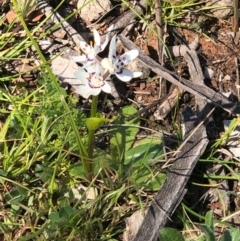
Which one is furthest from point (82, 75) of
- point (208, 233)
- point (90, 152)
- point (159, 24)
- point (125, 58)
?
point (159, 24)

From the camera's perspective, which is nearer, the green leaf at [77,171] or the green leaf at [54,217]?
the green leaf at [54,217]

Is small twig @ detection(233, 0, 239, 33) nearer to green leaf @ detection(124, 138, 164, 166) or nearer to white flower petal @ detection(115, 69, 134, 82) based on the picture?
green leaf @ detection(124, 138, 164, 166)

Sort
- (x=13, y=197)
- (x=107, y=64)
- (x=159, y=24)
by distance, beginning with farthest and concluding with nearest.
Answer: (x=159, y=24) < (x=13, y=197) < (x=107, y=64)

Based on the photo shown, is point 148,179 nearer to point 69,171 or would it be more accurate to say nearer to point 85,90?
point 69,171

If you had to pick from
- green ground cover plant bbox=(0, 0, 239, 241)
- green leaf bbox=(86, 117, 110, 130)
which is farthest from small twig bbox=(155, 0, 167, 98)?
green leaf bbox=(86, 117, 110, 130)

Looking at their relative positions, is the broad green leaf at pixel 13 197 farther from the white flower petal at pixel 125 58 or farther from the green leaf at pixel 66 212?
the white flower petal at pixel 125 58

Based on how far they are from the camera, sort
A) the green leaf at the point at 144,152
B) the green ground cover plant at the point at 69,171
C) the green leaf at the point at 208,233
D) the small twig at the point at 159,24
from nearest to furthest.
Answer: the green leaf at the point at 208,233
the green ground cover plant at the point at 69,171
the green leaf at the point at 144,152
the small twig at the point at 159,24

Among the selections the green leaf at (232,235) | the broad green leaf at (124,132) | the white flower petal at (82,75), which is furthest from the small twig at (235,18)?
the green leaf at (232,235)

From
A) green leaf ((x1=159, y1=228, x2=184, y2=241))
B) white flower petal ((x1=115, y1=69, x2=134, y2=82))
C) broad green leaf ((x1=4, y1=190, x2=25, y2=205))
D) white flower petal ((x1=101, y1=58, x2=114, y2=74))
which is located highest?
white flower petal ((x1=101, y1=58, x2=114, y2=74))

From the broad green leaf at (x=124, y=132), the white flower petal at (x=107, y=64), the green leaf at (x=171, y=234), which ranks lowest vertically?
the green leaf at (x=171, y=234)
